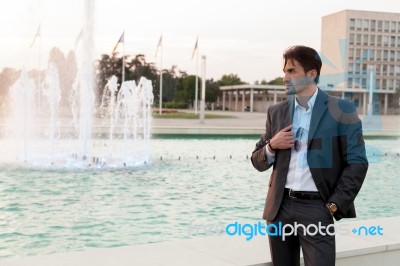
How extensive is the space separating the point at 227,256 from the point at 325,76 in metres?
1.13

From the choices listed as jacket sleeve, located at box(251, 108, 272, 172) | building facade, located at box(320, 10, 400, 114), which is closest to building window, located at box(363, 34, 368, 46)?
building facade, located at box(320, 10, 400, 114)

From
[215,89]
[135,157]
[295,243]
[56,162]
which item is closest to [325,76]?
[295,243]

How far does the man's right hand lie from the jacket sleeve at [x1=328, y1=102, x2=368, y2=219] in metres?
0.22

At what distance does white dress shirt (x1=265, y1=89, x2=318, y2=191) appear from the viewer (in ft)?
8.26

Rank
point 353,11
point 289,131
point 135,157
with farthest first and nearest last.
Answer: point 353,11, point 135,157, point 289,131

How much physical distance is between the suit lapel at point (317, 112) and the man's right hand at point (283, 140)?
3.5 inches

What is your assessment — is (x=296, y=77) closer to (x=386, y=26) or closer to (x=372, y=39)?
(x=372, y=39)

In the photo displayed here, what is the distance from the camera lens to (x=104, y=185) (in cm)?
852

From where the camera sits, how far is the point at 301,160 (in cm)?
253

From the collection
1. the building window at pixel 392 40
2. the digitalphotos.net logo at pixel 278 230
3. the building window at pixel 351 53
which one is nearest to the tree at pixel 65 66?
the digitalphotos.net logo at pixel 278 230

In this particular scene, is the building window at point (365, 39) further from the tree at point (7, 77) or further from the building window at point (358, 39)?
the tree at point (7, 77)

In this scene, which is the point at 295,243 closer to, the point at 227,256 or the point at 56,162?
the point at 227,256

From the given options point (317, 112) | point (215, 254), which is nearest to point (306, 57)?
point (317, 112)

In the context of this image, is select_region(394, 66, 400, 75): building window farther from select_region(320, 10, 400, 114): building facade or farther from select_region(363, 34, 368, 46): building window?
select_region(363, 34, 368, 46): building window
